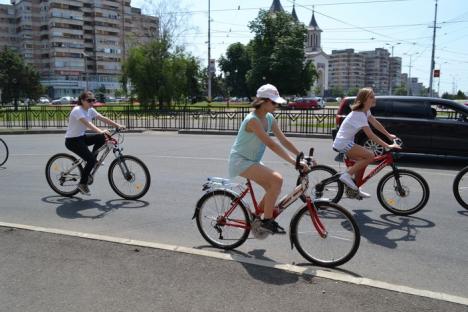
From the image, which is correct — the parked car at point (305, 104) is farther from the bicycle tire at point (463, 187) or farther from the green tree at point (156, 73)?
the bicycle tire at point (463, 187)

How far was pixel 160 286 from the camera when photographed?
4.13 m

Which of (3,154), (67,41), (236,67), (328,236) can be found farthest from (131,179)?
(67,41)

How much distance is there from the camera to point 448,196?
8.00m

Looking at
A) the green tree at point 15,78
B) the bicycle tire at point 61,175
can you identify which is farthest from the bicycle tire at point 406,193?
the green tree at point 15,78

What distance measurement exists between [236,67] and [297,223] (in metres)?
82.8

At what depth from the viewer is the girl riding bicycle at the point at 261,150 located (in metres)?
4.62

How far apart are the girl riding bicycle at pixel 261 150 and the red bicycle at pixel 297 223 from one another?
0.13 m

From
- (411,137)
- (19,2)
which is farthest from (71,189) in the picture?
(19,2)

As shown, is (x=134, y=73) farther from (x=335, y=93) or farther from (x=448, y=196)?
(x=335, y=93)

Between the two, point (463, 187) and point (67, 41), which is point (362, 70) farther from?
point (463, 187)

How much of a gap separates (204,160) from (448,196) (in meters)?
6.27

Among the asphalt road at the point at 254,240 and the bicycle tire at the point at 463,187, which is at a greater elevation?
the bicycle tire at the point at 463,187

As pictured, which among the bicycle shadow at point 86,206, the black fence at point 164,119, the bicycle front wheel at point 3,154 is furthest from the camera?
the black fence at point 164,119

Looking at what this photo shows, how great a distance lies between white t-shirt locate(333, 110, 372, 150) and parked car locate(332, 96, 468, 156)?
4973 millimetres
